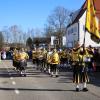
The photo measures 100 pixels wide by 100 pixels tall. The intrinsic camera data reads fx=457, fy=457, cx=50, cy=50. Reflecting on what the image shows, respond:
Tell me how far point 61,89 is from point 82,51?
2000 millimetres

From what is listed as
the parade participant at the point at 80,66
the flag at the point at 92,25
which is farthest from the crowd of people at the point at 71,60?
the flag at the point at 92,25

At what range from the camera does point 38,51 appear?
115ft

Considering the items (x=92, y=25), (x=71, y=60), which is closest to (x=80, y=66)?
(x=71, y=60)

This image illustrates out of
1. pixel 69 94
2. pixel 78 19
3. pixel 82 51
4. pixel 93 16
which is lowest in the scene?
pixel 69 94

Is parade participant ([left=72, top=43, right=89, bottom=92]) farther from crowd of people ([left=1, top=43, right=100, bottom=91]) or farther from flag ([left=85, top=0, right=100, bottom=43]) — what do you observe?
flag ([left=85, top=0, right=100, bottom=43])

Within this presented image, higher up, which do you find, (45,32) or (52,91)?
A: (45,32)

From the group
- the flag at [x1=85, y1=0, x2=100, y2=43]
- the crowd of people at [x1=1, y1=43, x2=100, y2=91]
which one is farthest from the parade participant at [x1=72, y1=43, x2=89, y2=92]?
the flag at [x1=85, y1=0, x2=100, y2=43]

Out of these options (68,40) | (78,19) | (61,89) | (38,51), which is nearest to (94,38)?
(61,89)

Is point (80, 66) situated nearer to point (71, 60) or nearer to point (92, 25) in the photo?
point (71, 60)

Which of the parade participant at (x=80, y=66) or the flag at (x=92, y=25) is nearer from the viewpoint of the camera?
the parade participant at (x=80, y=66)

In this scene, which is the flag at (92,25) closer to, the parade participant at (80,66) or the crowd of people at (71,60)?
the crowd of people at (71,60)

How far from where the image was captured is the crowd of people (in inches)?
703

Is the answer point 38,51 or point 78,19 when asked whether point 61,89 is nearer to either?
point 38,51

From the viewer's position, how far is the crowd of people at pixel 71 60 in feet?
58.5
